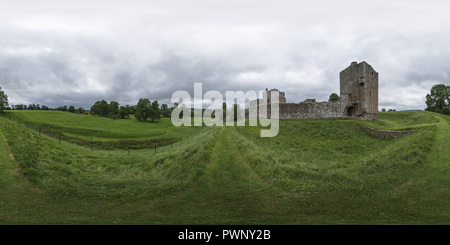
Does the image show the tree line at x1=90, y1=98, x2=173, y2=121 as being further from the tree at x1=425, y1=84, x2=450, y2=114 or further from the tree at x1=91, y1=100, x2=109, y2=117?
the tree at x1=425, y1=84, x2=450, y2=114

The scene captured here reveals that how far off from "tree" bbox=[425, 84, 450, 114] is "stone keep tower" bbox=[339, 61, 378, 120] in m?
20.1

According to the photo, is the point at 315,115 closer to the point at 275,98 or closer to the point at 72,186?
the point at 275,98

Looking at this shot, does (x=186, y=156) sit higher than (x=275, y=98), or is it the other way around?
(x=275, y=98)

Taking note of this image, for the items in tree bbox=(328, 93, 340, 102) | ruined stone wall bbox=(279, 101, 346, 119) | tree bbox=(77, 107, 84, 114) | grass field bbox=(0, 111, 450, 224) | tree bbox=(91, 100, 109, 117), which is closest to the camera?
grass field bbox=(0, 111, 450, 224)

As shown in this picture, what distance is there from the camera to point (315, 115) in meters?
29.1

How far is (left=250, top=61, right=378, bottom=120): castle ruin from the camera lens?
92.7 feet

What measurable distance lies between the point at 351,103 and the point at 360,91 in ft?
6.19

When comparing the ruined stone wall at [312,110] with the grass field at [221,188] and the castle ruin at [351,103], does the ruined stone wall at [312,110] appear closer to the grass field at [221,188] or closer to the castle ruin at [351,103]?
the castle ruin at [351,103]

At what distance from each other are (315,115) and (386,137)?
10010mm

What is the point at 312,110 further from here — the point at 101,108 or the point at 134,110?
the point at 101,108

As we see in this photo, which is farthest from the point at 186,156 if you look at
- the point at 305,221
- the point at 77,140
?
the point at 77,140

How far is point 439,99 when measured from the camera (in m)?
39.5

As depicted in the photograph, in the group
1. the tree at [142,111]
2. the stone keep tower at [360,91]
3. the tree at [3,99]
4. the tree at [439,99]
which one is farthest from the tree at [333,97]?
the tree at [3,99]

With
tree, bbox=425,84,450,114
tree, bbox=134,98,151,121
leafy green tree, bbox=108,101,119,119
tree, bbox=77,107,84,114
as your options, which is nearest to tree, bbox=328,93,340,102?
tree, bbox=425,84,450,114
